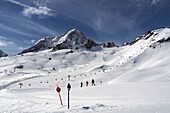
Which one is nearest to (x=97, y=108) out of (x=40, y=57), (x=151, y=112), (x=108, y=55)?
(x=151, y=112)

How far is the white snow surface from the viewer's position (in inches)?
585

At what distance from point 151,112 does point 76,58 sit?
120 meters

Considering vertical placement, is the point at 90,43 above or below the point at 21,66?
above

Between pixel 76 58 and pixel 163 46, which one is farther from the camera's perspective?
pixel 76 58

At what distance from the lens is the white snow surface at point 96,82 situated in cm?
1487

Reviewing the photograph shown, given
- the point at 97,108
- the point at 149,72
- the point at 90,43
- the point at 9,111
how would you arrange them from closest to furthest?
the point at 97,108
the point at 9,111
the point at 149,72
the point at 90,43

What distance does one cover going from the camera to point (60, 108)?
1426 cm

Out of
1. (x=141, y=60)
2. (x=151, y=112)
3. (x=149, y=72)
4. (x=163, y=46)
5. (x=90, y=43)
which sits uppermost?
(x=90, y=43)

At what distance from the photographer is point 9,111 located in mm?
14773

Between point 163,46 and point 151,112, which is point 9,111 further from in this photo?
point 163,46

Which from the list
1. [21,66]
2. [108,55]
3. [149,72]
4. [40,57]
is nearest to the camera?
[149,72]

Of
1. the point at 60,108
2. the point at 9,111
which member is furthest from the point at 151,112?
the point at 9,111

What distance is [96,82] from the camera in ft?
170

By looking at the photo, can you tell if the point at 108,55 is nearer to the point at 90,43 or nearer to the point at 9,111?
the point at 90,43
